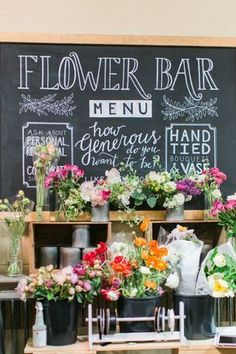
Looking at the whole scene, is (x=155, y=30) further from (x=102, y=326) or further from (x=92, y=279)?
(x=102, y=326)

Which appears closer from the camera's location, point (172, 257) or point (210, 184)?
point (172, 257)

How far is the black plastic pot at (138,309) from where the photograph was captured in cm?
225

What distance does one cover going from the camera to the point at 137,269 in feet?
7.41

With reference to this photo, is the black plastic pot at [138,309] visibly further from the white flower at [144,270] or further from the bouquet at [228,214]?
the bouquet at [228,214]

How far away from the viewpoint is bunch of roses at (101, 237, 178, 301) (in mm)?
2248

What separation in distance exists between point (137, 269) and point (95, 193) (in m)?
0.45

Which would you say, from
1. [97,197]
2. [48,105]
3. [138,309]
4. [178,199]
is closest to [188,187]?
[178,199]

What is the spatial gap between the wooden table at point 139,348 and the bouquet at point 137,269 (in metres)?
0.19

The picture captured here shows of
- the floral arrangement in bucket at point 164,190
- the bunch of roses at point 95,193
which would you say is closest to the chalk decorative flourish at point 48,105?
the bunch of roses at point 95,193

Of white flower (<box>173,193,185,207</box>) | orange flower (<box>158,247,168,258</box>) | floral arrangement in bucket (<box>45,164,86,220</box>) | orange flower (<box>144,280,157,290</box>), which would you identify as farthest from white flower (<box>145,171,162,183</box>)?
orange flower (<box>144,280,157,290</box>)

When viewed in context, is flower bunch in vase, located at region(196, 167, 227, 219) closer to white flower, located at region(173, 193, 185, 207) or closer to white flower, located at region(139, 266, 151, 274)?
white flower, located at region(173, 193, 185, 207)

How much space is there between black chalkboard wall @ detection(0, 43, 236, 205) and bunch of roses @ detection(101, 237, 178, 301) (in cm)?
59

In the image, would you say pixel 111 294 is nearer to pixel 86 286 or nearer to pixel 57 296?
pixel 86 286

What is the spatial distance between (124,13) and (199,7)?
15.4 inches
